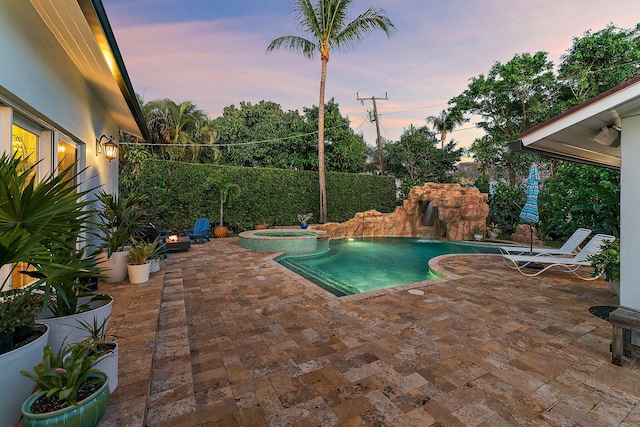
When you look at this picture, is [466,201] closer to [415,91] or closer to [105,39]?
[415,91]

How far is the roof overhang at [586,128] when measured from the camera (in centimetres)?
287

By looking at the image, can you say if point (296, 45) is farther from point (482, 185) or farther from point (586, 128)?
point (482, 185)

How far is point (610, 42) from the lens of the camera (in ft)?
40.8

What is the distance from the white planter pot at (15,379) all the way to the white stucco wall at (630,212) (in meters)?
5.46

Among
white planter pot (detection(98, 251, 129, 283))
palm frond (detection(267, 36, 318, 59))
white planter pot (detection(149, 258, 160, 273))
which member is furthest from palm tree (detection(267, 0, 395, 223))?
white planter pot (detection(98, 251, 129, 283))

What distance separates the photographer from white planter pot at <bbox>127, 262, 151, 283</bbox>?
4.61m

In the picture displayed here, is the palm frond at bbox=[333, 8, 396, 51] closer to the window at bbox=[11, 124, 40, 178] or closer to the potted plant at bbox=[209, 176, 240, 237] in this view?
the potted plant at bbox=[209, 176, 240, 237]

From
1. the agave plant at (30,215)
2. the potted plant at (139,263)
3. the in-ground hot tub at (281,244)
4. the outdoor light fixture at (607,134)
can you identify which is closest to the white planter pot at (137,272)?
the potted plant at (139,263)

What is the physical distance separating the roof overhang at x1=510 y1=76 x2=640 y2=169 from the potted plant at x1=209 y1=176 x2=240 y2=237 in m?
10.8

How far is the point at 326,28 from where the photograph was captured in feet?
45.2

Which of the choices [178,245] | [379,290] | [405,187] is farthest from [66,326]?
[405,187]

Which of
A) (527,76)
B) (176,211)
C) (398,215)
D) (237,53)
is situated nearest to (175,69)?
(237,53)

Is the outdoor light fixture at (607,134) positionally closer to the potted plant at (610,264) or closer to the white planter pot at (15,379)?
the potted plant at (610,264)

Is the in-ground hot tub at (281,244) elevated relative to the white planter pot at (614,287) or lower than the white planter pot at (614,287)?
elevated
